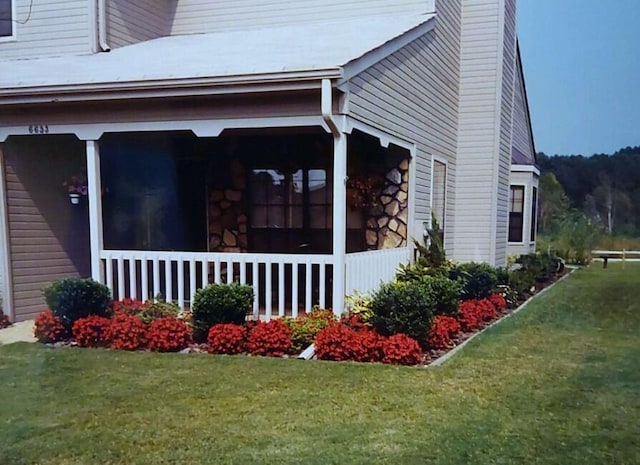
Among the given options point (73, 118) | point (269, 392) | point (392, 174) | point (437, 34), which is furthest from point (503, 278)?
point (73, 118)

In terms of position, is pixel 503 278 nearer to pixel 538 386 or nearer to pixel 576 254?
pixel 538 386

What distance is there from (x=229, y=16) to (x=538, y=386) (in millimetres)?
7891

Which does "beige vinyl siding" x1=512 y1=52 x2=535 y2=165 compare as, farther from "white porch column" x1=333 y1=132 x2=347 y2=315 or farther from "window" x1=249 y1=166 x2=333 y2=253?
"white porch column" x1=333 y1=132 x2=347 y2=315

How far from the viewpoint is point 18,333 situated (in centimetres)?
605

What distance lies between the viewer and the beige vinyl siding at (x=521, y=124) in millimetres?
12695

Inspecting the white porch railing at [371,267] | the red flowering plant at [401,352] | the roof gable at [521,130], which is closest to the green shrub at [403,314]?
the red flowering plant at [401,352]

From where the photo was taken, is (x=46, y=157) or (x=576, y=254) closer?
(x=46, y=157)

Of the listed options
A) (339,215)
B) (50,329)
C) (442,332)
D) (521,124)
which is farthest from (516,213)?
(50,329)

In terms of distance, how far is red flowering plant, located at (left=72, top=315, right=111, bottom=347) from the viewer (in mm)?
5383

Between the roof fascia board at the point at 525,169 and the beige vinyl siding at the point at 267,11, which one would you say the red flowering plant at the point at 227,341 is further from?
the roof fascia board at the point at 525,169

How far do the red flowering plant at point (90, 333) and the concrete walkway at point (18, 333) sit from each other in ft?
2.19

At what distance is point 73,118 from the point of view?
6.30m

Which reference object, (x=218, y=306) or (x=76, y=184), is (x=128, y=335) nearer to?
(x=218, y=306)

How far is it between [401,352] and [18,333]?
427 cm
